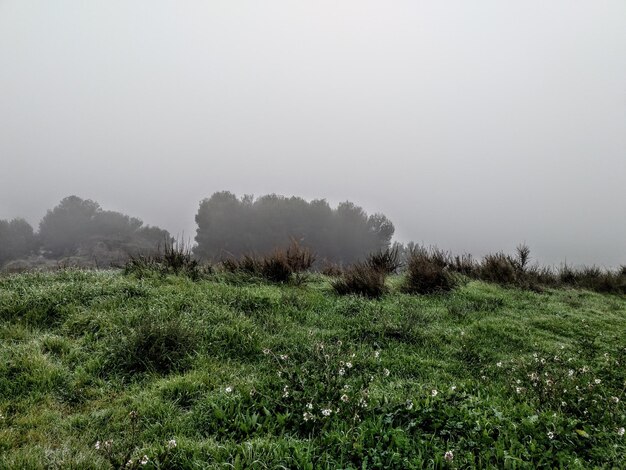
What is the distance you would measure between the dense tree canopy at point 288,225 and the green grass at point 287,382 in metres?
47.7

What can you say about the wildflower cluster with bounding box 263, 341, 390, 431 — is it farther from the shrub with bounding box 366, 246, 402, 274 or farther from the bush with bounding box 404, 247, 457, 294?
the shrub with bounding box 366, 246, 402, 274

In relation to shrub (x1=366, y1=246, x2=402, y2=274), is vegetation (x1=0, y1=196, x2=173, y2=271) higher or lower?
lower

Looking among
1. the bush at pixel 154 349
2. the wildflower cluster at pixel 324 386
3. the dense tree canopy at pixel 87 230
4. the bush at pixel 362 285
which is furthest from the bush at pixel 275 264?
the dense tree canopy at pixel 87 230

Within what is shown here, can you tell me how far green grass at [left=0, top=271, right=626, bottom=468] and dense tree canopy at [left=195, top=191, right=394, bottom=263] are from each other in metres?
47.7

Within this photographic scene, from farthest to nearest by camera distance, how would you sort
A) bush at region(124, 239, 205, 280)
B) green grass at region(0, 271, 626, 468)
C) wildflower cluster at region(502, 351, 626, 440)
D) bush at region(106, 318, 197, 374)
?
bush at region(124, 239, 205, 280), bush at region(106, 318, 197, 374), wildflower cluster at region(502, 351, 626, 440), green grass at region(0, 271, 626, 468)

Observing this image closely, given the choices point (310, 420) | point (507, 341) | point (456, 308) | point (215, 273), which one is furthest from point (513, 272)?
point (310, 420)

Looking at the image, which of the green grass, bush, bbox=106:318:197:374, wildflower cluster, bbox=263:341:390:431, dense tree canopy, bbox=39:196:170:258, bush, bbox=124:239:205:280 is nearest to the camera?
the green grass

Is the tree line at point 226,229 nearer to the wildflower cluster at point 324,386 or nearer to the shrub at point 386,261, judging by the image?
the shrub at point 386,261

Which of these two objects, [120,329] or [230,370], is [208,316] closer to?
[120,329]

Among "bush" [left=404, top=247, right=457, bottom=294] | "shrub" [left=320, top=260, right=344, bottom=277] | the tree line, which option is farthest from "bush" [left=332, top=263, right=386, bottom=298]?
the tree line

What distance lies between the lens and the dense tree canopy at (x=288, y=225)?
5631 cm

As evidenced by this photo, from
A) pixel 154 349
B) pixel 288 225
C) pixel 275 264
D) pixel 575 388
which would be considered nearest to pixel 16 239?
pixel 288 225

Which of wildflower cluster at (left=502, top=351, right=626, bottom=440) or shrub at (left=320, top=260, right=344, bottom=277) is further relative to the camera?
shrub at (left=320, top=260, right=344, bottom=277)

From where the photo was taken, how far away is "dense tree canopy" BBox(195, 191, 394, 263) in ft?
185
